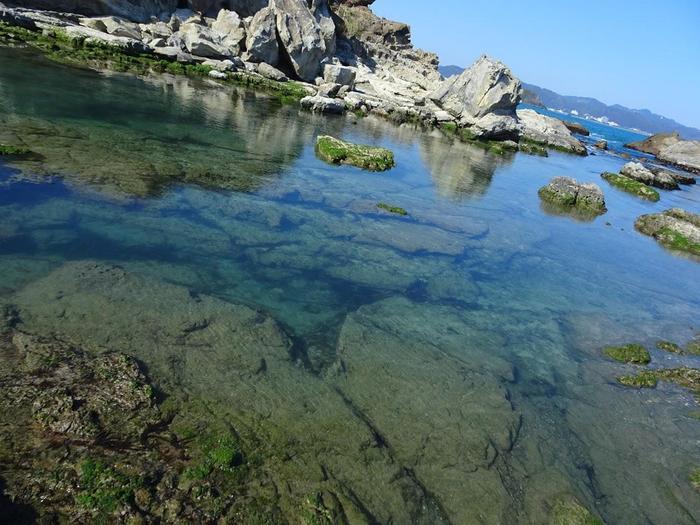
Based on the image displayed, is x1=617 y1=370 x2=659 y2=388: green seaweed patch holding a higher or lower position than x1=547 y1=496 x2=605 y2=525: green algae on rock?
higher

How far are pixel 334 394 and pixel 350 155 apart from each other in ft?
70.9

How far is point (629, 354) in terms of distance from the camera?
1268 centimetres

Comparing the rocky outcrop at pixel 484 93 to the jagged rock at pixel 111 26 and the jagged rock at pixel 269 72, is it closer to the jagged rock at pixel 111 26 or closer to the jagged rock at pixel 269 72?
the jagged rock at pixel 269 72

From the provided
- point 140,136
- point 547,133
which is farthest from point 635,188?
point 140,136

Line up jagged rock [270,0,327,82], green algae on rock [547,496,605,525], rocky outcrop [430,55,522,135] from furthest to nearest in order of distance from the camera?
jagged rock [270,0,327,82] → rocky outcrop [430,55,522,135] → green algae on rock [547,496,605,525]

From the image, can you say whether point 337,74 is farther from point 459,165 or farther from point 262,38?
point 459,165

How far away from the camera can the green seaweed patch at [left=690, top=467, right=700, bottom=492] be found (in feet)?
28.2

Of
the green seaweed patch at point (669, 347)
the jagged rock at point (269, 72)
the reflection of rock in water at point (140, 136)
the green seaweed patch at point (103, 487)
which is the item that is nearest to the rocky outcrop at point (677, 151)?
the jagged rock at point (269, 72)

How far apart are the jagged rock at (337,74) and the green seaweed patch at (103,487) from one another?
62598 mm

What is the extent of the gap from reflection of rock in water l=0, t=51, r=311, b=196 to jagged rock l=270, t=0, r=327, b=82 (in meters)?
27.2

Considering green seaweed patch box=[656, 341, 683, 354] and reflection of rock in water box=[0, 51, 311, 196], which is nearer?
green seaweed patch box=[656, 341, 683, 354]

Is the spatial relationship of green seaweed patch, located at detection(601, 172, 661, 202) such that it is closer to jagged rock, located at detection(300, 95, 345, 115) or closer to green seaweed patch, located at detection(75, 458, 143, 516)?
jagged rock, located at detection(300, 95, 345, 115)

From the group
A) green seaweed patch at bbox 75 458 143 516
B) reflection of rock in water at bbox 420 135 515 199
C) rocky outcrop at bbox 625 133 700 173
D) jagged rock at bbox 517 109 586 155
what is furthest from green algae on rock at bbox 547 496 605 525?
rocky outcrop at bbox 625 133 700 173

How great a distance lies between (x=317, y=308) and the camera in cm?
1160
